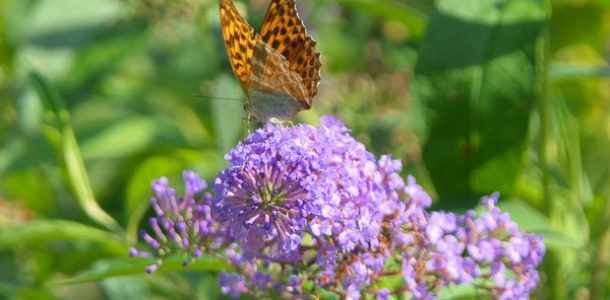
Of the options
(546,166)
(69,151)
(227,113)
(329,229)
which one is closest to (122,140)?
(227,113)

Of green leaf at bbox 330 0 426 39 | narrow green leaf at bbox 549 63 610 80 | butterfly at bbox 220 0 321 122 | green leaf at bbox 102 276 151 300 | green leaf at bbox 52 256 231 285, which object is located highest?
green leaf at bbox 330 0 426 39

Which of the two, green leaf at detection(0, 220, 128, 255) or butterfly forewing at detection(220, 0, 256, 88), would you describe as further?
green leaf at detection(0, 220, 128, 255)

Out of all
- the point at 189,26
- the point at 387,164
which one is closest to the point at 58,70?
the point at 189,26

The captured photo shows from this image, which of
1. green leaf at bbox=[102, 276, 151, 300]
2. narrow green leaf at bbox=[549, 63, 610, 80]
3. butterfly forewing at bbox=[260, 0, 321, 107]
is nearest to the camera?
butterfly forewing at bbox=[260, 0, 321, 107]

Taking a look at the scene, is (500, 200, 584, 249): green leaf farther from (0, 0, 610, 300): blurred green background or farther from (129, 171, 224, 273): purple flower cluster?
(129, 171, 224, 273): purple flower cluster

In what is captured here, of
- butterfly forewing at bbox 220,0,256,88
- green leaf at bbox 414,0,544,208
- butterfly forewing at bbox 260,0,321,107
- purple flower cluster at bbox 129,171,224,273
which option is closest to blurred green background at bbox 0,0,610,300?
green leaf at bbox 414,0,544,208

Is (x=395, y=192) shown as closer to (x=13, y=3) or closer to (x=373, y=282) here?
(x=373, y=282)

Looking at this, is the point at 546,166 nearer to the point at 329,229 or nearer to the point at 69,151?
the point at 329,229
